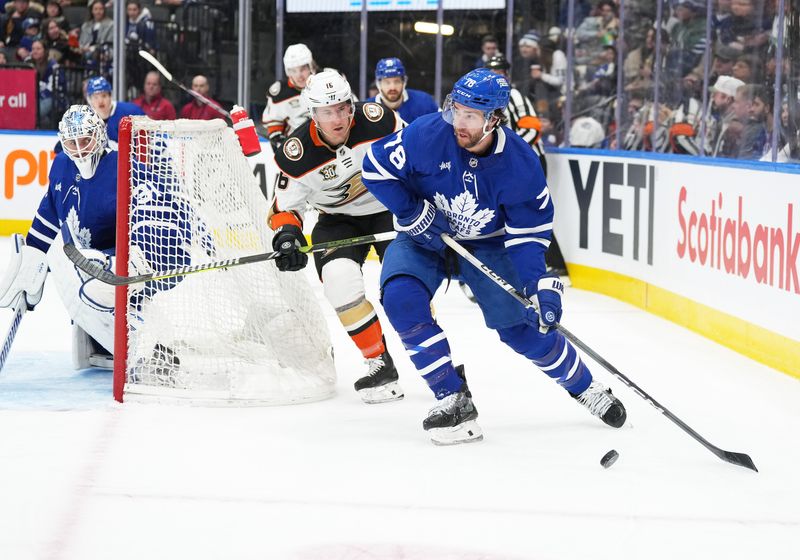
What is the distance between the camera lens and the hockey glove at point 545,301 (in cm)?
306

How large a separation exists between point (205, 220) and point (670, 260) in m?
2.35

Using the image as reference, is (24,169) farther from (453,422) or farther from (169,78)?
(453,422)

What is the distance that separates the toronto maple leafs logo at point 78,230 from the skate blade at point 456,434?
1.37 meters

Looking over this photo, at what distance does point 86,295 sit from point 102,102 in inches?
110

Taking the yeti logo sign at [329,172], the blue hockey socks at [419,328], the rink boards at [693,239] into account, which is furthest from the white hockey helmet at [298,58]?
the blue hockey socks at [419,328]

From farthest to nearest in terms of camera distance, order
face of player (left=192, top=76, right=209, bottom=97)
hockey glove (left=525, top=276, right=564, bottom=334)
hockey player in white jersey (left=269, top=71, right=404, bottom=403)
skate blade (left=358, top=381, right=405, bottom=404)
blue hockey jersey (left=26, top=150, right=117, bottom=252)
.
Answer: face of player (left=192, top=76, right=209, bottom=97)
blue hockey jersey (left=26, top=150, right=117, bottom=252)
skate blade (left=358, top=381, right=405, bottom=404)
hockey player in white jersey (left=269, top=71, right=404, bottom=403)
hockey glove (left=525, top=276, right=564, bottom=334)

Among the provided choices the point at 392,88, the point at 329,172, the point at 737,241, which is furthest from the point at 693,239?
the point at 329,172

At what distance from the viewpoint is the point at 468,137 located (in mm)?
3027

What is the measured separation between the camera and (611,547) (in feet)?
7.85

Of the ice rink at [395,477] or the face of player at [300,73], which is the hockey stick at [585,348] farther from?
the face of player at [300,73]

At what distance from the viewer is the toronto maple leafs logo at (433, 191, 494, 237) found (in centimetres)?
312

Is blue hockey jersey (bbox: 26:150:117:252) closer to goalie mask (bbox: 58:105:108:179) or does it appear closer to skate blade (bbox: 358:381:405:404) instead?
goalie mask (bbox: 58:105:108:179)

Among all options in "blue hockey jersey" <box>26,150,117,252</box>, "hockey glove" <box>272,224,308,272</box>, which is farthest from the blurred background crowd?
"blue hockey jersey" <box>26,150,117,252</box>

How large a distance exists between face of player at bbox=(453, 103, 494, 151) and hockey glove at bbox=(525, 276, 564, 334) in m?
0.38
